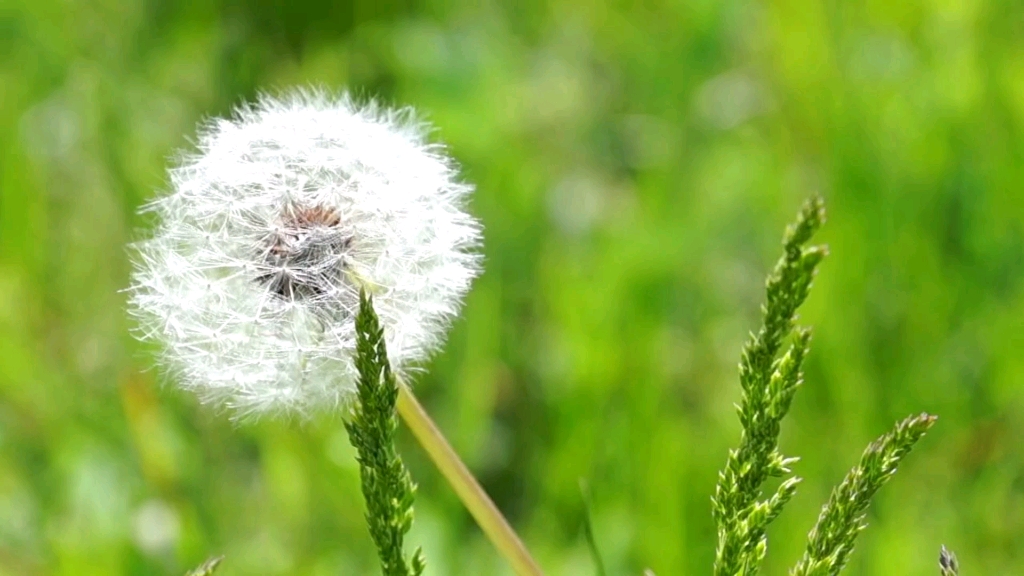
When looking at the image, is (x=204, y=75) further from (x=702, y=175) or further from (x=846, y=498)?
(x=846, y=498)

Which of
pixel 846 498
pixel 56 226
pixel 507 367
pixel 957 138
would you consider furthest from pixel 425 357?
pixel 56 226

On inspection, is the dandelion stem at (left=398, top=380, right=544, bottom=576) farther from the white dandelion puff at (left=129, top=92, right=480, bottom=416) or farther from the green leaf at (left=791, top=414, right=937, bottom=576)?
the green leaf at (left=791, top=414, right=937, bottom=576)

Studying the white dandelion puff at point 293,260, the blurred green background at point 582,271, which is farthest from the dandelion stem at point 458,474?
the blurred green background at point 582,271

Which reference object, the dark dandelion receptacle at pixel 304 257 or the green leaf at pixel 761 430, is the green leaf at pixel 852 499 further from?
the dark dandelion receptacle at pixel 304 257

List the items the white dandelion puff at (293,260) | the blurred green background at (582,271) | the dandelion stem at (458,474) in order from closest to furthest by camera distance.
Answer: the dandelion stem at (458,474) → the white dandelion puff at (293,260) → the blurred green background at (582,271)

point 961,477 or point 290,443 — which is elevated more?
point 290,443

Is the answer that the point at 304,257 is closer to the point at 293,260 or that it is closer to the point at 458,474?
the point at 293,260
